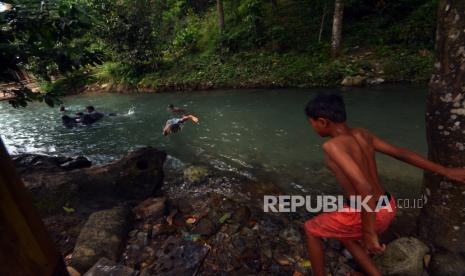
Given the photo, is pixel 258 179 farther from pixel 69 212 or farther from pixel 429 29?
pixel 429 29

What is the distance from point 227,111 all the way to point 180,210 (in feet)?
27.8

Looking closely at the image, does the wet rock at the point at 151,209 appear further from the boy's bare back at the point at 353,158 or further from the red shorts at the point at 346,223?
the boy's bare back at the point at 353,158

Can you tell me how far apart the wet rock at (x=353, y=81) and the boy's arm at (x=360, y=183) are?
41.1 feet

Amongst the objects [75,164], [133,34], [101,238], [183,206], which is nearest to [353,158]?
[101,238]

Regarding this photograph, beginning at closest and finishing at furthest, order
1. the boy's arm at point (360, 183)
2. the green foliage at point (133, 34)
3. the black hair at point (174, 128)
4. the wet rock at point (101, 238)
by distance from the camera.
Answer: the boy's arm at point (360, 183) < the wet rock at point (101, 238) < the black hair at point (174, 128) < the green foliage at point (133, 34)

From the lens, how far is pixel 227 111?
43.4 ft

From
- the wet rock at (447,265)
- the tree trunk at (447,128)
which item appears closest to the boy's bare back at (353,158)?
the tree trunk at (447,128)

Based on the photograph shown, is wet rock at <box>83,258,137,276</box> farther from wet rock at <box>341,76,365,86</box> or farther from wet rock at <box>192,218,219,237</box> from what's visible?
wet rock at <box>341,76,365,86</box>

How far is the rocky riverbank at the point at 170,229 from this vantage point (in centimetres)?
358

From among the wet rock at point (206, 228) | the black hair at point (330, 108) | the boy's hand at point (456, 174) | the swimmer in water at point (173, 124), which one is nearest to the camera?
the black hair at point (330, 108)

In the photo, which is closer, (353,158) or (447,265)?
(353,158)

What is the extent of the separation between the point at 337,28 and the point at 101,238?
1494 centimetres

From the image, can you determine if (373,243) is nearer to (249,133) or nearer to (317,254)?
(317,254)

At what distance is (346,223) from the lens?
2945mm
